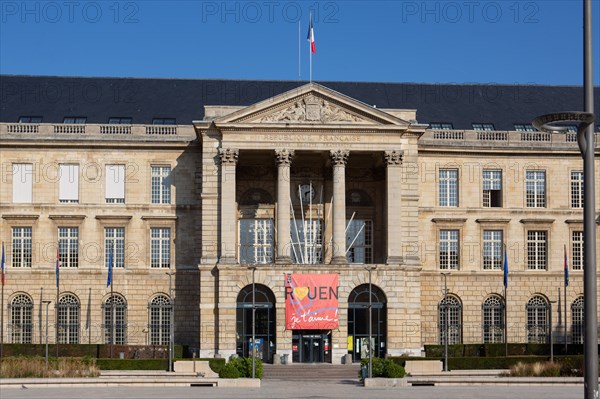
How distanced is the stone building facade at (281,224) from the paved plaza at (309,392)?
49.6ft

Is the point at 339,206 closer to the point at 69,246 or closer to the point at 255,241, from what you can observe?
the point at 255,241

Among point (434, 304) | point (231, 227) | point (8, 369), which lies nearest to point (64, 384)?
point (8, 369)

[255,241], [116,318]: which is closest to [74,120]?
[116,318]

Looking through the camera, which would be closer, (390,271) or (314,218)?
(390,271)

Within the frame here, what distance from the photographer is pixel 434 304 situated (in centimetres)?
7006

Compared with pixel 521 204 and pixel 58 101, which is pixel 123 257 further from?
pixel 521 204

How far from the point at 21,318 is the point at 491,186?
32.4 metres

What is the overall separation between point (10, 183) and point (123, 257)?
28.9 feet

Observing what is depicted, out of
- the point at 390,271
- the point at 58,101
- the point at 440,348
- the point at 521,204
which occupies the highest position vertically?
the point at 58,101

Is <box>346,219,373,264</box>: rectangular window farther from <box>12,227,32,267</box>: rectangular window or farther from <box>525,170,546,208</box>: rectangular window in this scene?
<box>12,227,32,267</box>: rectangular window

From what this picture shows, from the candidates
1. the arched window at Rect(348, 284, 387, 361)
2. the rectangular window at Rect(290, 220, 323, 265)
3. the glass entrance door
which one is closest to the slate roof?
the rectangular window at Rect(290, 220, 323, 265)

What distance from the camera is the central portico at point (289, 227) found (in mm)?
63375

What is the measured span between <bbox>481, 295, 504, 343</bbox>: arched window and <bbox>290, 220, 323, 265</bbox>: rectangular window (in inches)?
477

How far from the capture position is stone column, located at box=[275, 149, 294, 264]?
63.6 m
